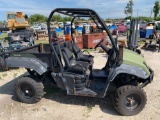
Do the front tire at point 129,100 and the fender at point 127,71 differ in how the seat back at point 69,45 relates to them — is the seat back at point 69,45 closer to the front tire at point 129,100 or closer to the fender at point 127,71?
the fender at point 127,71

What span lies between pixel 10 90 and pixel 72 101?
79.1 inches

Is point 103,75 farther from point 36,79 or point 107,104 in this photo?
point 36,79

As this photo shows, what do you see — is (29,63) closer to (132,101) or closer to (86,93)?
(86,93)

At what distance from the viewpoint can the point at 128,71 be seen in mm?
3500

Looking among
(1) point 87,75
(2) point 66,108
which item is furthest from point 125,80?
(2) point 66,108

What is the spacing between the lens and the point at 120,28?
22.3 meters

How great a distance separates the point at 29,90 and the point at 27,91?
5cm

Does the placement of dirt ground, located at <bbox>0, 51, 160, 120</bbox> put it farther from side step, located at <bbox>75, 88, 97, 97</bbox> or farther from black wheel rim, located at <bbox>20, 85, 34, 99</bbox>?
side step, located at <bbox>75, 88, 97, 97</bbox>

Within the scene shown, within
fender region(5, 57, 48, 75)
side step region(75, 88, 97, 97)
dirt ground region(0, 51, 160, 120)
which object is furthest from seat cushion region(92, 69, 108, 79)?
fender region(5, 57, 48, 75)

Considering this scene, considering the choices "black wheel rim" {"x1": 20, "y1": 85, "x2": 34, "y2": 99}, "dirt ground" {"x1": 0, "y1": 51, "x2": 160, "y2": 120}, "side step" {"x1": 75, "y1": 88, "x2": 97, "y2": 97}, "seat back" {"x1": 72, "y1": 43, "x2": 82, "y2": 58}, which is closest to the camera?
"dirt ground" {"x1": 0, "y1": 51, "x2": 160, "y2": 120}

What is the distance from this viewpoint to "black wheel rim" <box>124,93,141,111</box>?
3592mm

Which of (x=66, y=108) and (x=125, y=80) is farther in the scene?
(x=66, y=108)

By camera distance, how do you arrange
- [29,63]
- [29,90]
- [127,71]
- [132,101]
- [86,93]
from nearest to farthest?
1. [127,71]
2. [132,101]
3. [86,93]
4. [29,63]
5. [29,90]

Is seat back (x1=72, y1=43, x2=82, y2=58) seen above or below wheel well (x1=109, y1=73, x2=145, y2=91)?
above
